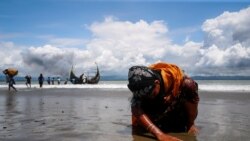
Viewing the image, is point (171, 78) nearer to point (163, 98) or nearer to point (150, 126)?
point (163, 98)

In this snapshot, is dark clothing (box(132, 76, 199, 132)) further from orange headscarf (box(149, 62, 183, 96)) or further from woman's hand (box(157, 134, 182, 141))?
woman's hand (box(157, 134, 182, 141))

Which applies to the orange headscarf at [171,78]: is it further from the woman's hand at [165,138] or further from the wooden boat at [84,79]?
the wooden boat at [84,79]

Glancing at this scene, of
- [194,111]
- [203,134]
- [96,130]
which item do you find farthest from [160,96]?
[96,130]

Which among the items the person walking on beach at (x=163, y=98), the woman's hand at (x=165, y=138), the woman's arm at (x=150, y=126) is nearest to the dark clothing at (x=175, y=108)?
the person walking on beach at (x=163, y=98)

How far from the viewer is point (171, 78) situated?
4.83m

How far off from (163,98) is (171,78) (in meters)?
0.36

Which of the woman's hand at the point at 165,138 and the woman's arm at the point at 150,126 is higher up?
the woman's arm at the point at 150,126

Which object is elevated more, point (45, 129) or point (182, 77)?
point (182, 77)

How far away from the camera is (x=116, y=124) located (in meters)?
6.69

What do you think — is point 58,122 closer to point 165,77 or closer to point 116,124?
point 116,124

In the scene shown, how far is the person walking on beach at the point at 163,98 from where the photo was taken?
15.1 ft

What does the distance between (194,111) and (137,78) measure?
115 cm

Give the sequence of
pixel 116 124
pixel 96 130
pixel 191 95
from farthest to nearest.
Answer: pixel 116 124 → pixel 96 130 → pixel 191 95

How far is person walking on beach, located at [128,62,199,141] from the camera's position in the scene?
15.1 feet
